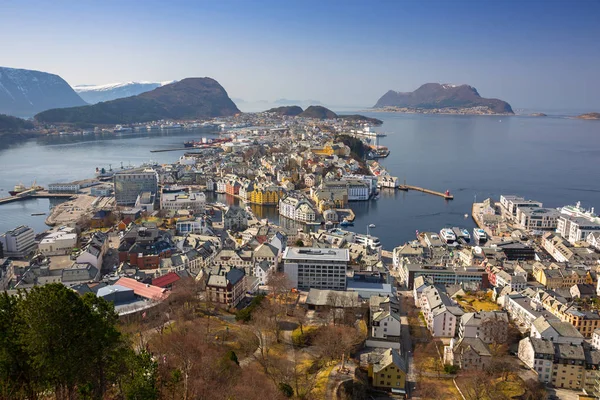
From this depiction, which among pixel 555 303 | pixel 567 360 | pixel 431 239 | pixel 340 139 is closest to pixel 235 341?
pixel 567 360

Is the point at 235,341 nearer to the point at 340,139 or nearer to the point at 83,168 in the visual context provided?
the point at 83,168

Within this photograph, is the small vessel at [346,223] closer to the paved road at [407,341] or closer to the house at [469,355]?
the paved road at [407,341]

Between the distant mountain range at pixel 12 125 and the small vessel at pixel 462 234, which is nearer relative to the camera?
the small vessel at pixel 462 234

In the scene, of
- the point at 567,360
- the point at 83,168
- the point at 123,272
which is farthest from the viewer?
the point at 83,168

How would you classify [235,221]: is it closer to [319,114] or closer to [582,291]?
[582,291]

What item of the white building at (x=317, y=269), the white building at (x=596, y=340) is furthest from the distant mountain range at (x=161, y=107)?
the white building at (x=596, y=340)

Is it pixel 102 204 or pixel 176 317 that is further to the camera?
pixel 102 204
